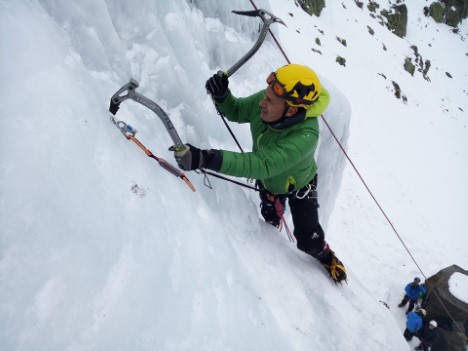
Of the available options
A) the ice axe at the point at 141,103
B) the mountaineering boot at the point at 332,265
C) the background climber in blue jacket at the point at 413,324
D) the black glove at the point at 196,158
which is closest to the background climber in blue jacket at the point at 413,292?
the background climber in blue jacket at the point at 413,324

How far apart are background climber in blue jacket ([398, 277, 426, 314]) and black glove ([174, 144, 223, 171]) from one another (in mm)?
7058

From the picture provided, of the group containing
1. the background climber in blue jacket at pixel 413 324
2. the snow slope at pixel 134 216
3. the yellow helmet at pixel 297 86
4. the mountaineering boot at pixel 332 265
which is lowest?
the background climber in blue jacket at pixel 413 324

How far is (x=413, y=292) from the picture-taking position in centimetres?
737

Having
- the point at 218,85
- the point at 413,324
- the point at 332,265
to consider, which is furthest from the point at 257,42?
the point at 413,324

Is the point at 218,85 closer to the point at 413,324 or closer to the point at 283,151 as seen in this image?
the point at 283,151

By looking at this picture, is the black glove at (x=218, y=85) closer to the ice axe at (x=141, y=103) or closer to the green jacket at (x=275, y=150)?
the green jacket at (x=275, y=150)

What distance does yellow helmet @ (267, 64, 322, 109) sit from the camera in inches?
90.3

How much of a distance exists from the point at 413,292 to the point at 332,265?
526 centimetres

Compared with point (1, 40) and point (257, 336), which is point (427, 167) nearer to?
point (257, 336)

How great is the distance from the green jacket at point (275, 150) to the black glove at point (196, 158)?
0.04 metres

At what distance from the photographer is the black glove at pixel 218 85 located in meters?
2.83

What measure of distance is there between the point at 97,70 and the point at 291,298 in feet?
7.22

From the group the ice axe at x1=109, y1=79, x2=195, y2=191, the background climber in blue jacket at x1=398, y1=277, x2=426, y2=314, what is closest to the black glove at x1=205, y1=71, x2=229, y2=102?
the ice axe at x1=109, y1=79, x2=195, y2=191

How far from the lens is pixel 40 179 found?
1409mm
